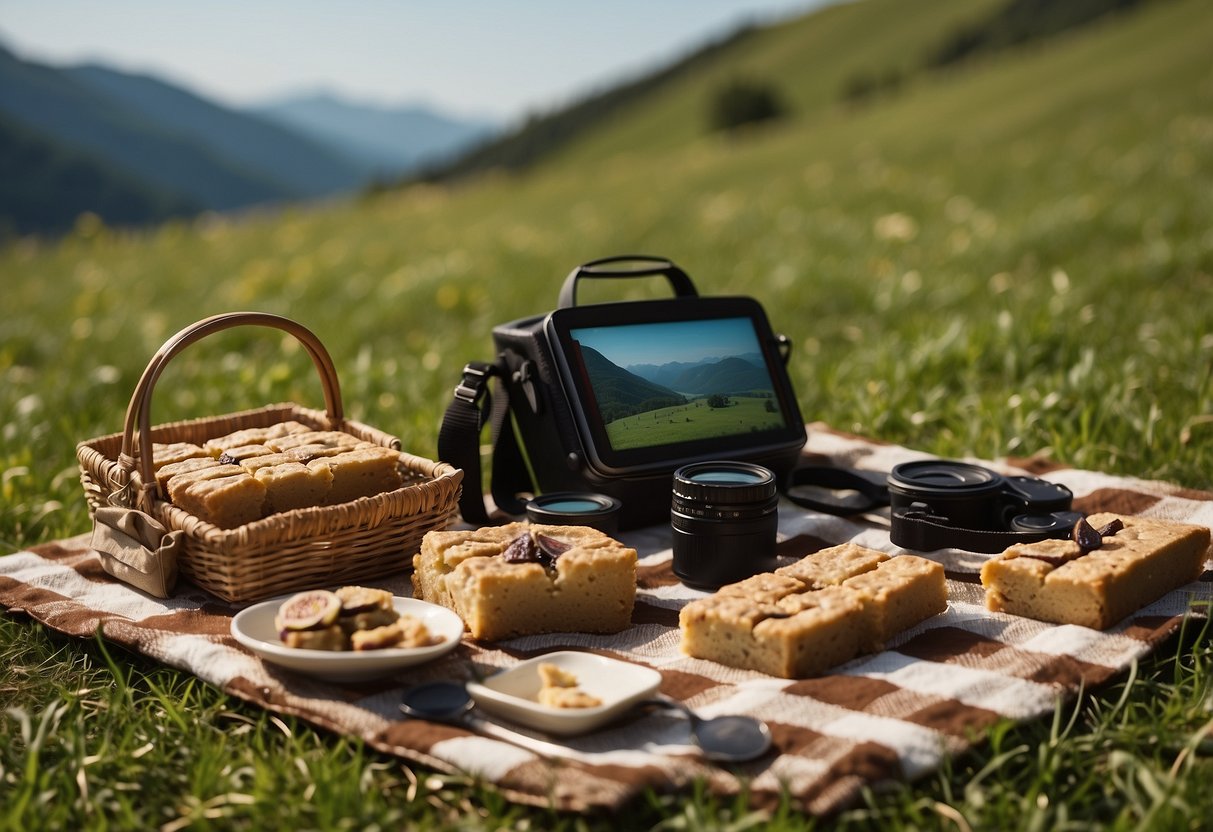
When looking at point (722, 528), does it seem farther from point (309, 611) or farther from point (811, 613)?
point (309, 611)

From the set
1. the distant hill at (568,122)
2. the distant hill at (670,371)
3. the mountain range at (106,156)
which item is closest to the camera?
the distant hill at (670,371)

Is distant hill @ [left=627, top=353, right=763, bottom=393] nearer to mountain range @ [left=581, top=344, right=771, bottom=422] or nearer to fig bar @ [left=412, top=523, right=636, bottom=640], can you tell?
mountain range @ [left=581, top=344, right=771, bottom=422]

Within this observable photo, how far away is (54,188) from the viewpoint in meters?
55.4

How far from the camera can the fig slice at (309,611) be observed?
2.74 metres

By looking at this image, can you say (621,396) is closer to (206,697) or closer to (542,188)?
(206,697)

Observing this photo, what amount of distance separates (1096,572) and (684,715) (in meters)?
1.21

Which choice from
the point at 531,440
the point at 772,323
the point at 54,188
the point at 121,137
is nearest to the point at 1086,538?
the point at 531,440

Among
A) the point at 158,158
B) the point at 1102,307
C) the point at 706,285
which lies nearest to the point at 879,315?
the point at 1102,307

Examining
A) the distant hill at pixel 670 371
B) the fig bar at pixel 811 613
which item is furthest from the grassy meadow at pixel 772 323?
the distant hill at pixel 670 371

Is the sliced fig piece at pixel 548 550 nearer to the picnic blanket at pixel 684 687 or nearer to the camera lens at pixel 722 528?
the picnic blanket at pixel 684 687

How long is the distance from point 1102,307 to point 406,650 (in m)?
5.51

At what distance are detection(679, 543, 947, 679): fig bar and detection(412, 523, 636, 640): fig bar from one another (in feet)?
0.81

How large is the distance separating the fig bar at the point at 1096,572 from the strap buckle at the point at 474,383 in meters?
1.79

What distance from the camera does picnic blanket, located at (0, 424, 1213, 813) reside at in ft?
7.59
